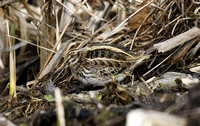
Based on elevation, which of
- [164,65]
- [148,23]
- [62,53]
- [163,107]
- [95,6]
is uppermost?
[95,6]

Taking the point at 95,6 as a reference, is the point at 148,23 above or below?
below

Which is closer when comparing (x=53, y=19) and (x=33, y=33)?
(x=53, y=19)

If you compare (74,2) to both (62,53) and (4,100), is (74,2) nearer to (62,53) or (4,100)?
(62,53)

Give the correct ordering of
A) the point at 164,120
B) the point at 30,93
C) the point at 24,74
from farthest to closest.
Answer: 1. the point at 24,74
2. the point at 30,93
3. the point at 164,120

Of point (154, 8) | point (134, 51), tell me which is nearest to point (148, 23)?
point (154, 8)

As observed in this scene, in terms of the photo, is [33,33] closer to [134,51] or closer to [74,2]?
[74,2]

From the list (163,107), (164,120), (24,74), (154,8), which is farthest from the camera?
(24,74)
